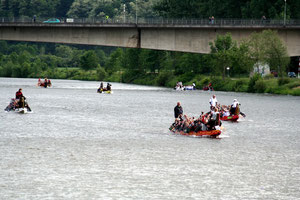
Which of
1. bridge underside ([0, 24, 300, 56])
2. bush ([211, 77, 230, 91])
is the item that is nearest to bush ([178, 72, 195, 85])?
bush ([211, 77, 230, 91])

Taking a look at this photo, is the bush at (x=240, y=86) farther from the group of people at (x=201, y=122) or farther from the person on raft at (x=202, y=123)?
the person on raft at (x=202, y=123)

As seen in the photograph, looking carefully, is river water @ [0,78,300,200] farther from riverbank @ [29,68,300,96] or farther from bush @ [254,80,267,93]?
bush @ [254,80,267,93]

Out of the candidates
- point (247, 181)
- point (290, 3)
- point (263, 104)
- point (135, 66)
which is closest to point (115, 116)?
point (263, 104)

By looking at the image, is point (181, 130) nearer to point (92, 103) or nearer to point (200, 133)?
point (200, 133)

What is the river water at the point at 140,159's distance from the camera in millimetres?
31734

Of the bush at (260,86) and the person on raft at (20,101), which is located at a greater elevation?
the bush at (260,86)

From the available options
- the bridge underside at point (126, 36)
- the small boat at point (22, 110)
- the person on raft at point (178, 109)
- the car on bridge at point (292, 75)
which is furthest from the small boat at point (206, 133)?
the car on bridge at point (292, 75)

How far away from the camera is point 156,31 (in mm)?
109375

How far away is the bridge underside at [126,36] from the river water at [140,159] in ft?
130

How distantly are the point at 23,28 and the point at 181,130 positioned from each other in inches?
2413

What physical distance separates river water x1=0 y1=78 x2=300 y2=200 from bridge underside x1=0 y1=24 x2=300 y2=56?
39.5m

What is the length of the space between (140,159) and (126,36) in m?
70.2

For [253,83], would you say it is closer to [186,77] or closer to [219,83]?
[219,83]

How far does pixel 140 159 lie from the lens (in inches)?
1596
